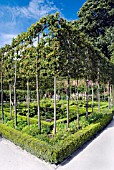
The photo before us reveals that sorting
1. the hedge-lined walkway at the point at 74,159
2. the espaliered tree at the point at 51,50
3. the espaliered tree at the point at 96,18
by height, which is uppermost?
→ the espaliered tree at the point at 96,18

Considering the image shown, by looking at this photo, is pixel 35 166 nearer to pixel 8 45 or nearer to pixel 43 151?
pixel 43 151

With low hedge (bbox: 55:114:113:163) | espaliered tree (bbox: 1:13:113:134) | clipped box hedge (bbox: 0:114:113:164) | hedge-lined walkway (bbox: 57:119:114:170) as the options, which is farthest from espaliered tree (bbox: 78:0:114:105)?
clipped box hedge (bbox: 0:114:113:164)

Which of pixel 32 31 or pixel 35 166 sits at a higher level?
pixel 32 31

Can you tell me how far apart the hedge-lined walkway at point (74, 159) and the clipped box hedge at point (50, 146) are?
237mm

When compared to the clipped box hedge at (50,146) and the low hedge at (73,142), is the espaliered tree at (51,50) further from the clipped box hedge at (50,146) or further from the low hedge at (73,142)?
the low hedge at (73,142)

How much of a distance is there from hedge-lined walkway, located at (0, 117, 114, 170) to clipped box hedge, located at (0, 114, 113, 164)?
0.78 feet

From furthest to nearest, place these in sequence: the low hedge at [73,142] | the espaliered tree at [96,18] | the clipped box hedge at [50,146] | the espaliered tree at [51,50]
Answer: the espaliered tree at [96,18], the espaliered tree at [51,50], the low hedge at [73,142], the clipped box hedge at [50,146]

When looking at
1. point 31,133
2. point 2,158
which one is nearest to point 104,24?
point 31,133

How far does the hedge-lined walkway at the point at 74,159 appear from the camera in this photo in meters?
7.22

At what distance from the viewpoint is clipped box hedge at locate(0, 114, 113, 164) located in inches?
290

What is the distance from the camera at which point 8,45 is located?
510 inches

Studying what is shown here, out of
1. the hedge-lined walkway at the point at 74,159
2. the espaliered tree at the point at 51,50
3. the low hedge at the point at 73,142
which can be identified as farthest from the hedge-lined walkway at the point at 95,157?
the espaliered tree at the point at 51,50

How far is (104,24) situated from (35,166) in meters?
28.3

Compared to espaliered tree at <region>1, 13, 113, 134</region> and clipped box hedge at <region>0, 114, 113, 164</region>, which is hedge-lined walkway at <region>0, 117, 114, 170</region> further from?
espaliered tree at <region>1, 13, 113, 134</region>
